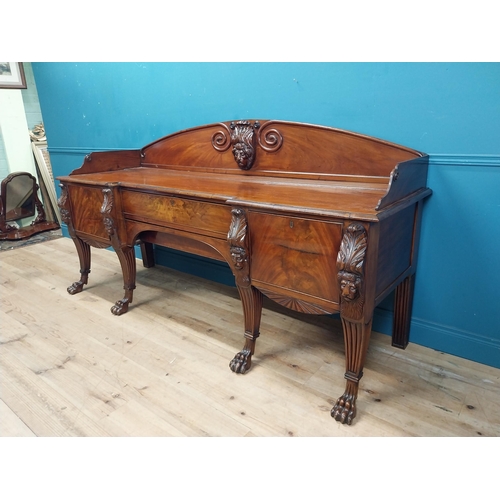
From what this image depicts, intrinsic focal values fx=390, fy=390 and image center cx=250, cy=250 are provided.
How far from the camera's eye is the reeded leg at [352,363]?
54.1 inches

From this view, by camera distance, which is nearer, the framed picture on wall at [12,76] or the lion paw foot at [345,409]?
the lion paw foot at [345,409]

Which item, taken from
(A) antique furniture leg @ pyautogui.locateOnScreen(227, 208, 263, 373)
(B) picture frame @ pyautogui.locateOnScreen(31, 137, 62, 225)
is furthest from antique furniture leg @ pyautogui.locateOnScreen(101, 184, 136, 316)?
(B) picture frame @ pyautogui.locateOnScreen(31, 137, 62, 225)

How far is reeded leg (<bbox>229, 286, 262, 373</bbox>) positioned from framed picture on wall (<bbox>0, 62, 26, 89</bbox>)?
3.85m

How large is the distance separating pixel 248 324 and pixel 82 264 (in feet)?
4.65

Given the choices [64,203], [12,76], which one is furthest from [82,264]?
[12,76]

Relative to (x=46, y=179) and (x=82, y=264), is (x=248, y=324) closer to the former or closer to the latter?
(x=82, y=264)

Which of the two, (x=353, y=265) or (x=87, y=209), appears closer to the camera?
(x=353, y=265)

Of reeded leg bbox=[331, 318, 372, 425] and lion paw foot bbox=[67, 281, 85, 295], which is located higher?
reeded leg bbox=[331, 318, 372, 425]

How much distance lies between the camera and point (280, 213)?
1397 millimetres

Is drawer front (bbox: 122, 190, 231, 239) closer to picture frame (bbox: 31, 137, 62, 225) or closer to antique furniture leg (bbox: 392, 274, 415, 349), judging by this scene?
antique furniture leg (bbox: 392, 274, 415, 349)

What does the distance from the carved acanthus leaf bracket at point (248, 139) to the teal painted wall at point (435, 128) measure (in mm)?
115

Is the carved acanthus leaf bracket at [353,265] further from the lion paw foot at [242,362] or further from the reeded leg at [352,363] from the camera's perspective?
the lion paw foot at [242,362]

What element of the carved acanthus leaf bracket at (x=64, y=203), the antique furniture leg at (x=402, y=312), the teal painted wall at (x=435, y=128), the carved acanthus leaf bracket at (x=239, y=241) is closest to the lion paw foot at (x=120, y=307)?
the carved acanthus leaf bracket at (x=64, y=203)

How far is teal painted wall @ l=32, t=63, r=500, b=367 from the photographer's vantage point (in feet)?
5.05
